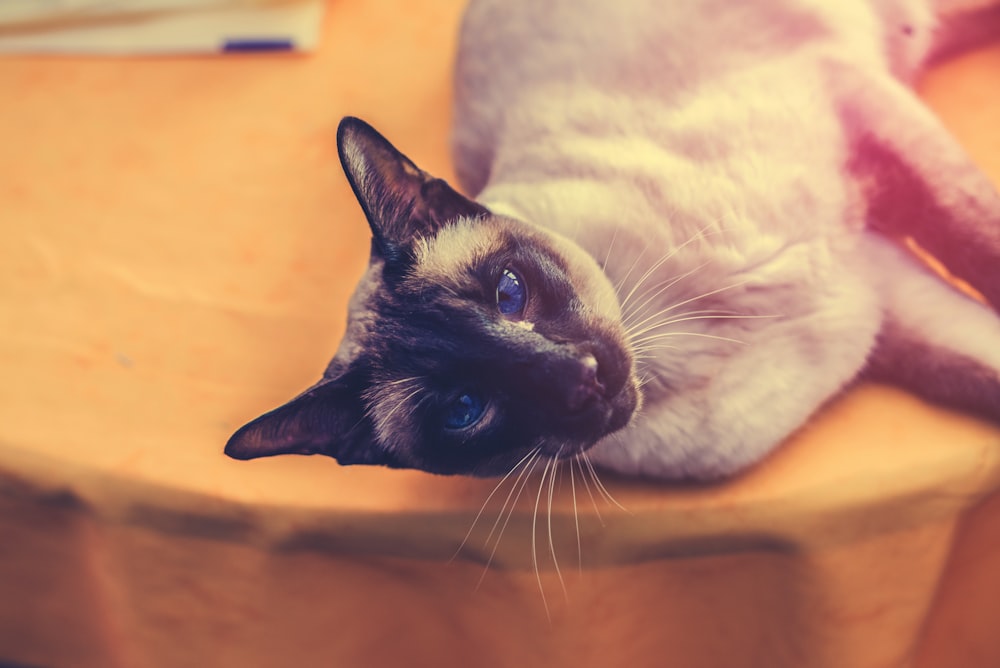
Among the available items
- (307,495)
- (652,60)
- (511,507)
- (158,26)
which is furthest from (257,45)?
(511,507)

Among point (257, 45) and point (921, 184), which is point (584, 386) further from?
point (257, 45)

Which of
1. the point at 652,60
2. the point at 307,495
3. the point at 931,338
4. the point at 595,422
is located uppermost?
the point at 652,60

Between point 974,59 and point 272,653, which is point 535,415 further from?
point 974,59

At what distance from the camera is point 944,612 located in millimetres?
953

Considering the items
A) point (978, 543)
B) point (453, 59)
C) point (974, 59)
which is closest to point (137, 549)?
point (453, 59)

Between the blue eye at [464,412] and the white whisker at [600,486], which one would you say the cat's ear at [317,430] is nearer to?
the blue eye at [464,412]

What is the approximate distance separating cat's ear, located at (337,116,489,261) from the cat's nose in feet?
0.75

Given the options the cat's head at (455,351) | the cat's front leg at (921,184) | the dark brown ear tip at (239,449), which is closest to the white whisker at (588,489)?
the cat's head at (455,351)

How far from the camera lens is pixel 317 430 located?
821 millimetres

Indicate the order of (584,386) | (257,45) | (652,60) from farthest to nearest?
(257,45), (652,60), (584,386)

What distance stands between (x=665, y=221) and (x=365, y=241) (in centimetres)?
50

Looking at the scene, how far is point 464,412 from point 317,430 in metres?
0.16

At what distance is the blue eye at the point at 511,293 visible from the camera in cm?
82

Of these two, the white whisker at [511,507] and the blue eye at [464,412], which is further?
the white whisker at [511,507]
